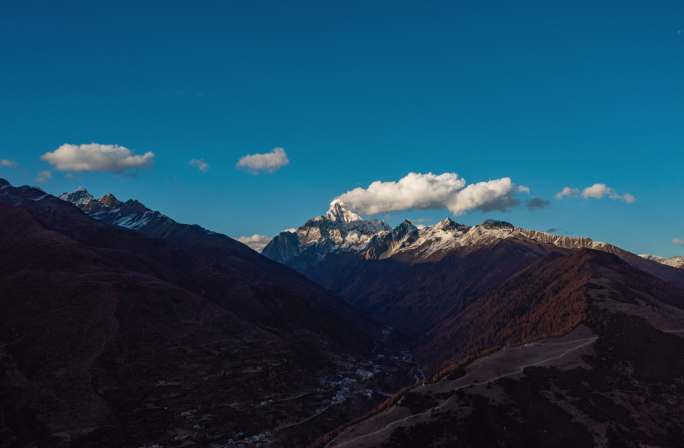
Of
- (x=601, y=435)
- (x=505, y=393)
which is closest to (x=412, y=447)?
(x=505, y=393)

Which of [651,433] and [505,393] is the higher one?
[505,393]

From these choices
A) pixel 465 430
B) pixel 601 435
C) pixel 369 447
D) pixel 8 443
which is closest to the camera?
pixel 369 447

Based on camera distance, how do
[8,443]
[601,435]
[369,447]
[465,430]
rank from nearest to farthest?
[369,447] → [465,430] → [601,435] → [8,443]

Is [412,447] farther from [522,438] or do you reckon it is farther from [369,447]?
[522,438]

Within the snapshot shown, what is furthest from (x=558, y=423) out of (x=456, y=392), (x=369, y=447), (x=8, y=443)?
(x=8, y=443)

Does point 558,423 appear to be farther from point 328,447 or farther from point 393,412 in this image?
point 328,447

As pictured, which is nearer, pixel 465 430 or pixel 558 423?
pixel 465 430

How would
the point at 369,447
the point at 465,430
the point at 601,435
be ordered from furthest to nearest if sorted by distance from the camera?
the point at 601,435, the point at 465,430, the point at 369,447

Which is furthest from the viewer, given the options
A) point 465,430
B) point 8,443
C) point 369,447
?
point 8,443

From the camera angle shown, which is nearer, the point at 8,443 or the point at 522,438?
the point at 522,438
